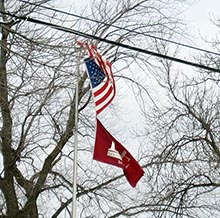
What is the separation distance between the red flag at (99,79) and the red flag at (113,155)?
0.55 metres

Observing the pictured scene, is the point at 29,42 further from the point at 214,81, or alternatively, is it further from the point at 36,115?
the point at 214,81

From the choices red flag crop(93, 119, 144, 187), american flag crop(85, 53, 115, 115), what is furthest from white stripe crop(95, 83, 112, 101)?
red flag crop(93, 119, 144, 187)

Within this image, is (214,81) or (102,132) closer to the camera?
(102,132)

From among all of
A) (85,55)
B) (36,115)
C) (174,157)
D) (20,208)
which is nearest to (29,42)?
(85,55)

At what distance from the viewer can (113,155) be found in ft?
30.0

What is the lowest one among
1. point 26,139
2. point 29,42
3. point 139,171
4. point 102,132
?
point 139,171

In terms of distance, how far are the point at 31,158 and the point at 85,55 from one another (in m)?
6.49

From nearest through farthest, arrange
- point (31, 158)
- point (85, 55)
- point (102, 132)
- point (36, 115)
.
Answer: point (102, 132) → point (85, 55) → point (36, 115) → point (31, 158)

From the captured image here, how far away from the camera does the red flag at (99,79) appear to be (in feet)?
31.8

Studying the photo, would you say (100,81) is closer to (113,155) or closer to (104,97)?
(104,97)

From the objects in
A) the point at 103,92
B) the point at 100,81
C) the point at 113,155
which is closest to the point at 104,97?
the point at 103,92

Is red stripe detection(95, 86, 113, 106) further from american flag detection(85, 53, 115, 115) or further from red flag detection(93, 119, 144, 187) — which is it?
red flag detection(93, 119, 144, 187)

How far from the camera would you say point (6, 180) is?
1567 centimetres

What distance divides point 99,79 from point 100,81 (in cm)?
5
